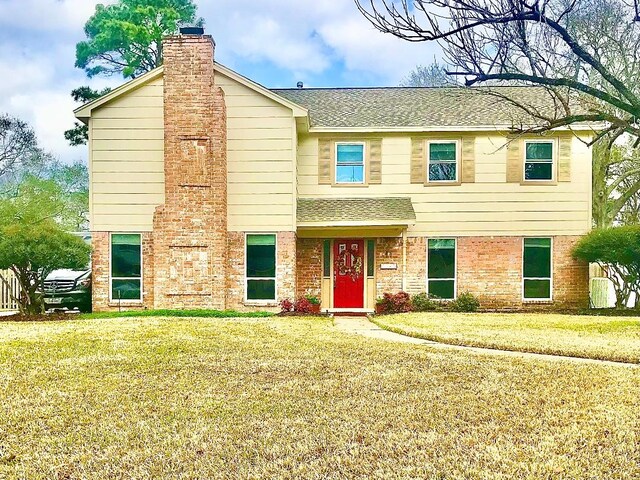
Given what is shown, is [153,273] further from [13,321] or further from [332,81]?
[332,81]

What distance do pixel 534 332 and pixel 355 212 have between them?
6.50 meters

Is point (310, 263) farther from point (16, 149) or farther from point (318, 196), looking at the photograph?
point (16, 149)

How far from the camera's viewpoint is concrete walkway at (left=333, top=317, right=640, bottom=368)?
8.22 meters

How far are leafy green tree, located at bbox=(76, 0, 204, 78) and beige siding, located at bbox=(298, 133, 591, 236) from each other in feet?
49.4

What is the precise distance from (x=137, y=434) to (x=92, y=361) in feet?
11.3

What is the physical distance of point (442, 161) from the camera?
1720 cm

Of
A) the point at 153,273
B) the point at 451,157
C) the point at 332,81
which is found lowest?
the point at 153,273

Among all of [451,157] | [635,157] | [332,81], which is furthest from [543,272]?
[332,81]

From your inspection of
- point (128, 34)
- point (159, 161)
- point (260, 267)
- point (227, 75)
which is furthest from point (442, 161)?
point (128, 34)

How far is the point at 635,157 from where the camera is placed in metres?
25.7

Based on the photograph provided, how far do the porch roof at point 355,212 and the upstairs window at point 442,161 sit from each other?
109 centimetres

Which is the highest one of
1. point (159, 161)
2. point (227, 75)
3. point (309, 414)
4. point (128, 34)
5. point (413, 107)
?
point (128, 34)

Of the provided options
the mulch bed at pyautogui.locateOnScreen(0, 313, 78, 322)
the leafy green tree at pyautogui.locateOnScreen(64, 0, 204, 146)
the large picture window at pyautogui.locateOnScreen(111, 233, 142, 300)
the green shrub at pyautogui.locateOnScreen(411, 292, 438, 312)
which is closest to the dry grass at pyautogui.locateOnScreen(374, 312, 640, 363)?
the green shrub at pyautogui.locateOnScreen(411, 292, 438, 312)

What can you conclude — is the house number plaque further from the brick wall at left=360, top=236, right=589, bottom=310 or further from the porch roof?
the porch roof
